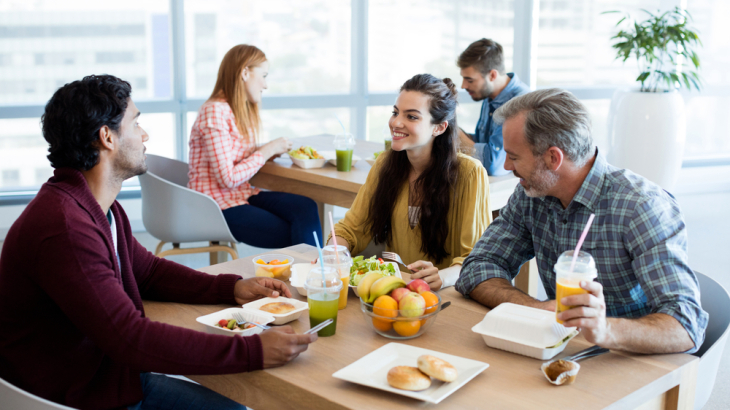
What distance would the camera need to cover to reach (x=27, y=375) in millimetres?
1375

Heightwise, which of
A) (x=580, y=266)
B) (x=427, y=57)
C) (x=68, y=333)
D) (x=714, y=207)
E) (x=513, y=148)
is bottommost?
(x=714, y=207)

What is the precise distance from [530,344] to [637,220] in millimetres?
429

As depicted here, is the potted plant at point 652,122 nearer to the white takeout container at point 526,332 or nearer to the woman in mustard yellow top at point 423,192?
the woman in mustard yellow top at point 423,192

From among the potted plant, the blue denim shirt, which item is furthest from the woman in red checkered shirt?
the potted plant

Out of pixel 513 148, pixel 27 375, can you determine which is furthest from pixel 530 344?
pixel 27 375

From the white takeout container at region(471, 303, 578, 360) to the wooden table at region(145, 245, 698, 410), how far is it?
0.02 m

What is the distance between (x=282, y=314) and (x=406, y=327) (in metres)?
0.29

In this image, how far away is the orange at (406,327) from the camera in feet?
4.66

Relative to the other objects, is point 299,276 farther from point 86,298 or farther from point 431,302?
point 86,298

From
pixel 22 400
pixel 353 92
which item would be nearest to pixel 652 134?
pixel 353 92

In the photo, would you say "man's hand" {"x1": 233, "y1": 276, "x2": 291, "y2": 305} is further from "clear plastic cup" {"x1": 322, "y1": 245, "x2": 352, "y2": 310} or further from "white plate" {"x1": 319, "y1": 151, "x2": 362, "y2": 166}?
Result: "white plate" {"x1": 319, "y1": 151, "x2": 362, "y2": 166}

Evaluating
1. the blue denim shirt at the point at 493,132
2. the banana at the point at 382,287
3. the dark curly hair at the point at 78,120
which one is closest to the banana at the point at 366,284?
the banana at the point at 382,287

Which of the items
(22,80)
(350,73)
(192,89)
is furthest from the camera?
(350,73)

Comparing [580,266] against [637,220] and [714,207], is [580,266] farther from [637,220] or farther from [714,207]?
[714,207]
